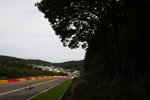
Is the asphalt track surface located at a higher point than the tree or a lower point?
lower

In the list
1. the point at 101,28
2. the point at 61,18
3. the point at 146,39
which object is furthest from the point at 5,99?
the point at 146,39

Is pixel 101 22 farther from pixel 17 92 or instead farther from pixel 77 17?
pixel 17 92

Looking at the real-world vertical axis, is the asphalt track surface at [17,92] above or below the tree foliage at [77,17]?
below

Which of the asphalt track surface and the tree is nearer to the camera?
the tree

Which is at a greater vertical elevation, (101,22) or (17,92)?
(101,22)

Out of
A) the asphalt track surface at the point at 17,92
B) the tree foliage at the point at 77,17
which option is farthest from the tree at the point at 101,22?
the asphalt track surface at the point at 17,92

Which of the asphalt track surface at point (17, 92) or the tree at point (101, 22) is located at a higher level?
the tree at point (101, 22)

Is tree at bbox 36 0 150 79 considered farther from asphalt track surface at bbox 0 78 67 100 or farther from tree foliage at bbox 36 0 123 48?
asphalt track surface at bbox 0 78 67 100

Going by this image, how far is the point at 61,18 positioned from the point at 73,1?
6.68 feet

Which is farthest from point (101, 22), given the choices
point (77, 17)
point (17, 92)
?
point (17, 92)

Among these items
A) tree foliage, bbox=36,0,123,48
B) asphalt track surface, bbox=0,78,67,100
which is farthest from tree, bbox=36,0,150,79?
asphalt track surface, bbox=0,78,67,100

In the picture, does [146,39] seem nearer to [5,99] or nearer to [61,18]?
[61,18]

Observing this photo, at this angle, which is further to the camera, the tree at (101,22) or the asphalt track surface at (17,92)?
the asphalt track surface at (17,92)

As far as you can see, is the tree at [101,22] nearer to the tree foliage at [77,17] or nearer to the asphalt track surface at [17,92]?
the tree foliage at [77,17]
